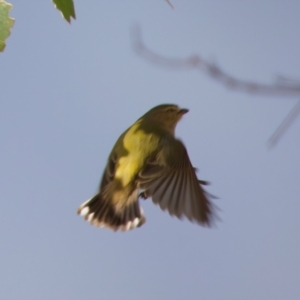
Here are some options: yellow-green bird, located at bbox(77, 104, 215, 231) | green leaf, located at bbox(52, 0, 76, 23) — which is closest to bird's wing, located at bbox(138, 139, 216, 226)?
yellow-green bird, located at bbox(77, 104, 215, 231)

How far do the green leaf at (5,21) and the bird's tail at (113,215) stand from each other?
2.16ft

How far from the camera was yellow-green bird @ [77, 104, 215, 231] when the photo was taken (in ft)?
3.04

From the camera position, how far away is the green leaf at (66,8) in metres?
0.32

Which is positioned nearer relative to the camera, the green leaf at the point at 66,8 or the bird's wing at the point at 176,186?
the green leaf at the point at 66,8

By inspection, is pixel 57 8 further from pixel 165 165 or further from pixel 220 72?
pixel 165 165

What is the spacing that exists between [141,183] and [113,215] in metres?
0.09

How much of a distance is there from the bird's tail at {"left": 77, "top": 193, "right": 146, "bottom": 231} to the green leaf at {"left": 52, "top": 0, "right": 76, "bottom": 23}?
0.64 metres

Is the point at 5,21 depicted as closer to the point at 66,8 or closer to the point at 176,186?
the point at 66,8

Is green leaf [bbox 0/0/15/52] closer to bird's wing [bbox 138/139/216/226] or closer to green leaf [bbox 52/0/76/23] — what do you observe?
green leaf [bbox 52/0/76/23]

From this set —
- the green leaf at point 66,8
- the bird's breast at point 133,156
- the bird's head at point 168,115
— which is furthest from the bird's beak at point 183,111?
the green leaf at point 66,8

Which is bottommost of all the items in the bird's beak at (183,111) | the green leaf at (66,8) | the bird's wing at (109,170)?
the bird's wing at (109,170)

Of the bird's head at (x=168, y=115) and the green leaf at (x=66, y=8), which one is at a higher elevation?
the bird's head at (x=168, y=115)

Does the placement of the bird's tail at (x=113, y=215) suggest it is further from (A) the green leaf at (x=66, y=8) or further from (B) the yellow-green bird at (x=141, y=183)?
(A) the green leaf at (x=66, y=8)

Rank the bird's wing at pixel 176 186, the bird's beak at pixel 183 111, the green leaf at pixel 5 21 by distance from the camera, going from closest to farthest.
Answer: the green leaf at pixel 5 21 < the bird's wing at pixel 176 186 < the bird's beak at pixel 183 111
